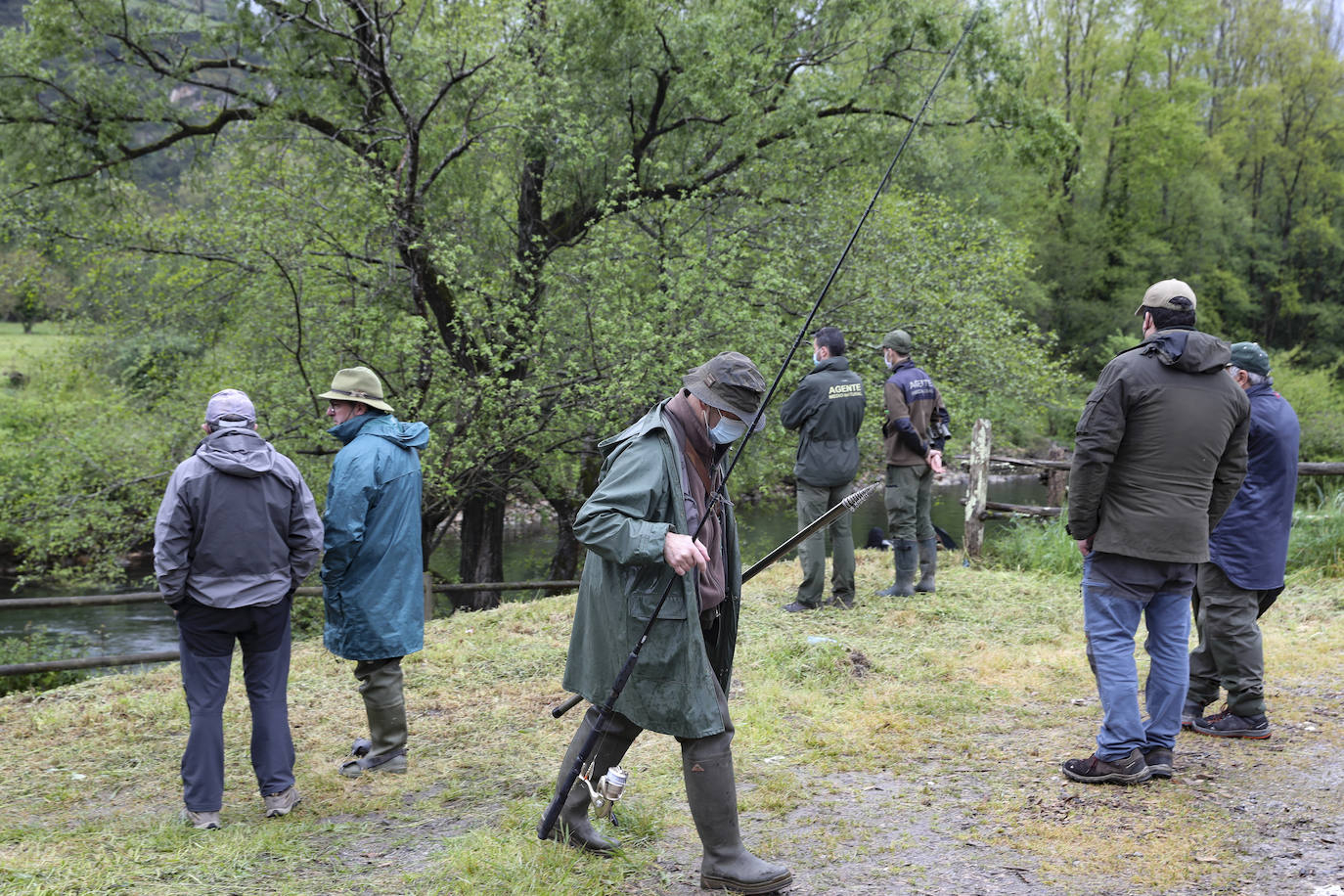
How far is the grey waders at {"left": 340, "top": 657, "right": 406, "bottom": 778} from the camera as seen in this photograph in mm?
4742

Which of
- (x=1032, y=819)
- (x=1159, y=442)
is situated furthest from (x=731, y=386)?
(x=1032, y=819)

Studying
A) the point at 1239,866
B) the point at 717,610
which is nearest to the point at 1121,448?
the point at 1239,866

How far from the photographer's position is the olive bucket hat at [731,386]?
10.9 feet

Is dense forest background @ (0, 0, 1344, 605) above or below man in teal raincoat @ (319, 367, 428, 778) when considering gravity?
above

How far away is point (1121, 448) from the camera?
4.17m

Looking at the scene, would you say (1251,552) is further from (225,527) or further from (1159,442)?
(225,527)

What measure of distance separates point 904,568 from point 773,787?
14.3 feet

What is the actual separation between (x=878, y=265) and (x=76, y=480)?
35.6 ft

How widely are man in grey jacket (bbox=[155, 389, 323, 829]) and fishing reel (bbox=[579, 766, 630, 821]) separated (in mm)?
1585

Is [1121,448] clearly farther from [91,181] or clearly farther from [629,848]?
[91,181]

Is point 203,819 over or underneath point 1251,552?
underneath

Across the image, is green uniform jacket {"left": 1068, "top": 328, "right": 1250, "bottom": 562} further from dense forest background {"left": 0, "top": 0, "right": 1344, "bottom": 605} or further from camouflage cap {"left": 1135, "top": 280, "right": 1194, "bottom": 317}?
dense forest background {"left": 0, "top": 0, "right": 1344, "bottom": 605}

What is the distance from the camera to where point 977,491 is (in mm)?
10633

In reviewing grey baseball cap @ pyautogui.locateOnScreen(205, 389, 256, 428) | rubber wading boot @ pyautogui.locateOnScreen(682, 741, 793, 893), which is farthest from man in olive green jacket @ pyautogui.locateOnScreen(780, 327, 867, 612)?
rubber wading boot @ pyautogui.locateOnScreen(682, 741, 793, 893)
